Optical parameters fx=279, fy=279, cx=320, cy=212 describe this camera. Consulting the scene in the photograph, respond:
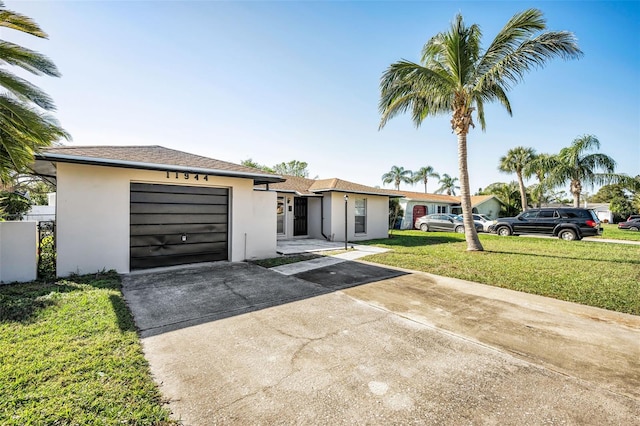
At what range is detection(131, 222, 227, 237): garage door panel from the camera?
296 inches

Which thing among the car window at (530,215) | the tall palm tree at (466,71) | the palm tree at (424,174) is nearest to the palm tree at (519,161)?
the car window at (530,215)

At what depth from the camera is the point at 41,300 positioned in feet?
15.6

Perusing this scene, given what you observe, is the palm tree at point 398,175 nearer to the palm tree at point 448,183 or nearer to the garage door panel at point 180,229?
the palm tree at point 448,183

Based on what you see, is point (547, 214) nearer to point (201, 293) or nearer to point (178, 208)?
point (201, 293)

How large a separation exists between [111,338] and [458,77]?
40.0ft

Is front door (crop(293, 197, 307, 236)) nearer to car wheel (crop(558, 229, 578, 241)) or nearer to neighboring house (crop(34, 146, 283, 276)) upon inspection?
neighboring house (crop(34, 146, 283, 276))

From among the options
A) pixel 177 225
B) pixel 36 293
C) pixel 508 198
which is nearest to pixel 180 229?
pixel 177 225

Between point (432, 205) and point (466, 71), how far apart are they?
19.3 m

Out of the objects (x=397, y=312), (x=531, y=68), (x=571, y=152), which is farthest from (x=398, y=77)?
(x=571, y=152)

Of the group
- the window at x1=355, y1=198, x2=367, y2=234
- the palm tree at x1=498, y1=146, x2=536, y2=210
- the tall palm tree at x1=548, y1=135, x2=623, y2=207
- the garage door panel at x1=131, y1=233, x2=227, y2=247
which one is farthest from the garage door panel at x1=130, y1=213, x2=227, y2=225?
the palm tree at x1=498, y1=146, x2=536, y2=210

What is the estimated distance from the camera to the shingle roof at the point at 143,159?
6254 mm

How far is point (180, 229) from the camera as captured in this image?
8.10 meters

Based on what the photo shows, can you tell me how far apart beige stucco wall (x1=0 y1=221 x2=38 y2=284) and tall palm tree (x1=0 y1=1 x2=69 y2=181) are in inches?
52.5

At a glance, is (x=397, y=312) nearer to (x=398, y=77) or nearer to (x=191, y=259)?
(x=191, y=259)
